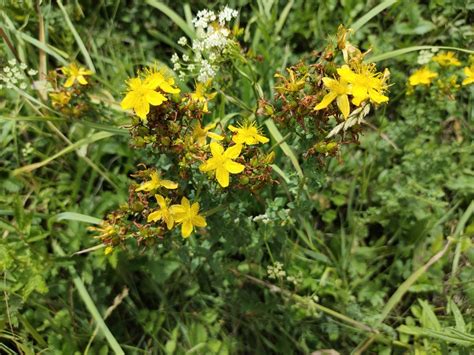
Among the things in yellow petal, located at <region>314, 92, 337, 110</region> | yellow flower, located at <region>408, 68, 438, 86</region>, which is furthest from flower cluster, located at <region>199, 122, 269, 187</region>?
yellow flower, located at <region>408, 68, 438, 86</region>

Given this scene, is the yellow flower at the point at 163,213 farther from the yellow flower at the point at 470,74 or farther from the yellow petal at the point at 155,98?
the yellow flower at the point at 470,74

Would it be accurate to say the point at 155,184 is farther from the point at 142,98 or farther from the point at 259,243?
the point at 259,243

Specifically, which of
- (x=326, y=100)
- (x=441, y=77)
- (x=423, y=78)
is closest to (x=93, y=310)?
(x=326, y=100)

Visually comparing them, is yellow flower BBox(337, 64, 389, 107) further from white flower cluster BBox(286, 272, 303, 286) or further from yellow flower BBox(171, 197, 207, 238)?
white flower cluster BBox(286, 272, 303, 286)

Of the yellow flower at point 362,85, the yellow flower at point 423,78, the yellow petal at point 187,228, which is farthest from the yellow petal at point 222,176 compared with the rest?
the yellow flower at point 423,78

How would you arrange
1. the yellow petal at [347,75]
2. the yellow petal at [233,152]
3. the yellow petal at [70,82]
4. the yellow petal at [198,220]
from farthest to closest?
the yellow petal at [70,82]
the yellow petal at [198,220]
the yellow petal at [233,152]
the yellow petal at [347,75]
